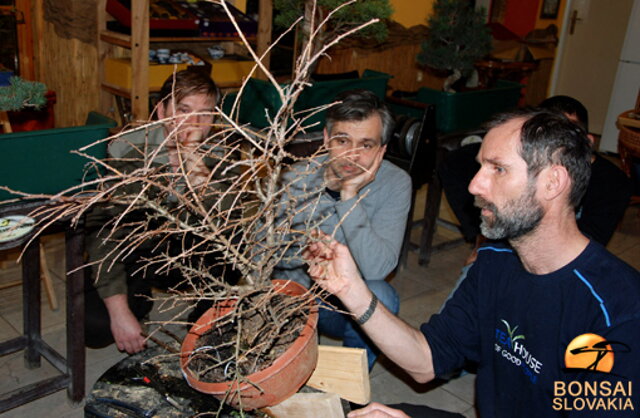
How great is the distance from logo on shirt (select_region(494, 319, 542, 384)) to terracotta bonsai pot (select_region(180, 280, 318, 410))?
1.69 feet

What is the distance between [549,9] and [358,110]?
5882mm

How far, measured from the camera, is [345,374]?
1.43 metres

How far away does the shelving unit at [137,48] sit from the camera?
3.25m

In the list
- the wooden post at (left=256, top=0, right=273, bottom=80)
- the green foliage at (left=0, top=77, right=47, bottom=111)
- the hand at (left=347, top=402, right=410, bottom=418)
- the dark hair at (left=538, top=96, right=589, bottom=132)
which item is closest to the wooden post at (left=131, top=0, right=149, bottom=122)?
the wooden post at (left=256, top=0, right=273, bottom=80)

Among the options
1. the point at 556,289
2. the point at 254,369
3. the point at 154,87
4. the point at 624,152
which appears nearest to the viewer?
the point at 254,369

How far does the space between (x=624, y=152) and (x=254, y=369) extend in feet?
12.7

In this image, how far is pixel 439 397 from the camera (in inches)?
99.3

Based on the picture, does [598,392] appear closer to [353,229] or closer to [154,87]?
[353,229]

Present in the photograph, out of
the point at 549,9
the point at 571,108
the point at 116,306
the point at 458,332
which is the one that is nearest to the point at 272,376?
the point at 458,332

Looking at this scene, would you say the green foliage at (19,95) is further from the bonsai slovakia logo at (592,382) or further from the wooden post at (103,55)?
the bonsai slovakia logo at (592,382)

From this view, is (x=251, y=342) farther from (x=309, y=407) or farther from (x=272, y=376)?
(x=309, y=407)

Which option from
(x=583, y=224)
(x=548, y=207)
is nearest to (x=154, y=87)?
(x=583, y=224)

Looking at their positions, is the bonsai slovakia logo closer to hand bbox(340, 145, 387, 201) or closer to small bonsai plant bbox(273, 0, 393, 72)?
hand bbox(340, 145, 387, 201)

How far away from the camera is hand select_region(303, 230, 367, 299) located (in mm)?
1419
